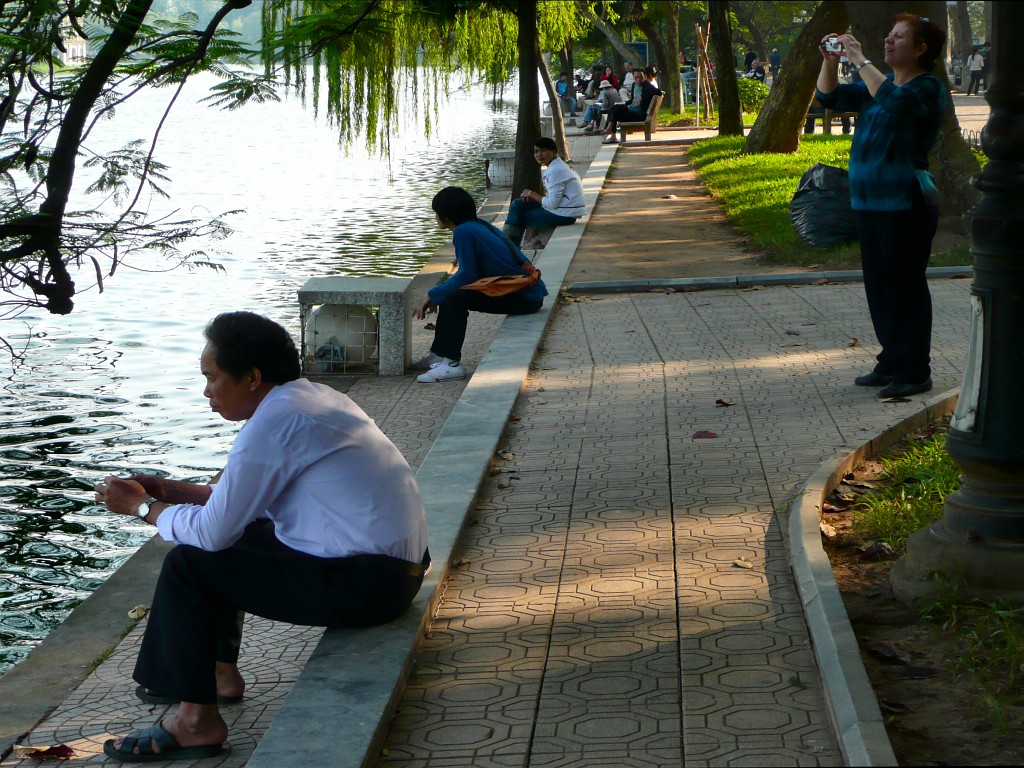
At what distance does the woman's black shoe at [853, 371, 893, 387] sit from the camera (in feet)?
25.2

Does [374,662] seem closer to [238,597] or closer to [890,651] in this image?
[238,597]

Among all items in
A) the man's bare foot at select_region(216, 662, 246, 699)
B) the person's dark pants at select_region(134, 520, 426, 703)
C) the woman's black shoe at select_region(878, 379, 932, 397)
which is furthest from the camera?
the woman's black shoe at select_region(878, 379, 932, 397)

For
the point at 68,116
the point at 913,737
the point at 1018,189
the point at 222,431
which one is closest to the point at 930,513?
the point at 1018,189

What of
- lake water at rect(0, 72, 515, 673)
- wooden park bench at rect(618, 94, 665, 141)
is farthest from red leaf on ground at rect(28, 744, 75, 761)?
wooden park bench at rect(618, 94, 665, 141)

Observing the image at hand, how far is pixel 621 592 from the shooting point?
4789 millimetres

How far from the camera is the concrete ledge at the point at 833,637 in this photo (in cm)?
341

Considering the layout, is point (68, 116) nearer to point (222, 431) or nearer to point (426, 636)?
point (222, 431)

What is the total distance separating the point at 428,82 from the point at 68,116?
10.3 m

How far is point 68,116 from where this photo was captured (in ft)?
22.7

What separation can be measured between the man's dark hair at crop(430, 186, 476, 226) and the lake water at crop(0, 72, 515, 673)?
1.82 meters

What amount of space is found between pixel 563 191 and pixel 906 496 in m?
10.7

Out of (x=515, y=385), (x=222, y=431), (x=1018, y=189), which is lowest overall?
(x=222, y=431)

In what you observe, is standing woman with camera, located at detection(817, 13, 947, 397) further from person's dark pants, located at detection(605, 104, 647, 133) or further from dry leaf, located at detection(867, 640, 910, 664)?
person's dark pants, located at detection(605, 104, 647, 133)

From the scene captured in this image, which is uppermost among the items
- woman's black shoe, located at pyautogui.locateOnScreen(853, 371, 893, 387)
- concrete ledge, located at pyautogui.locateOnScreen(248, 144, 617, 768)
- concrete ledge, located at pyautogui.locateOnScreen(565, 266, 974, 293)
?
concrete ledge, located at pyautogui.locateOnScreen(565, 266, 974, 293)
